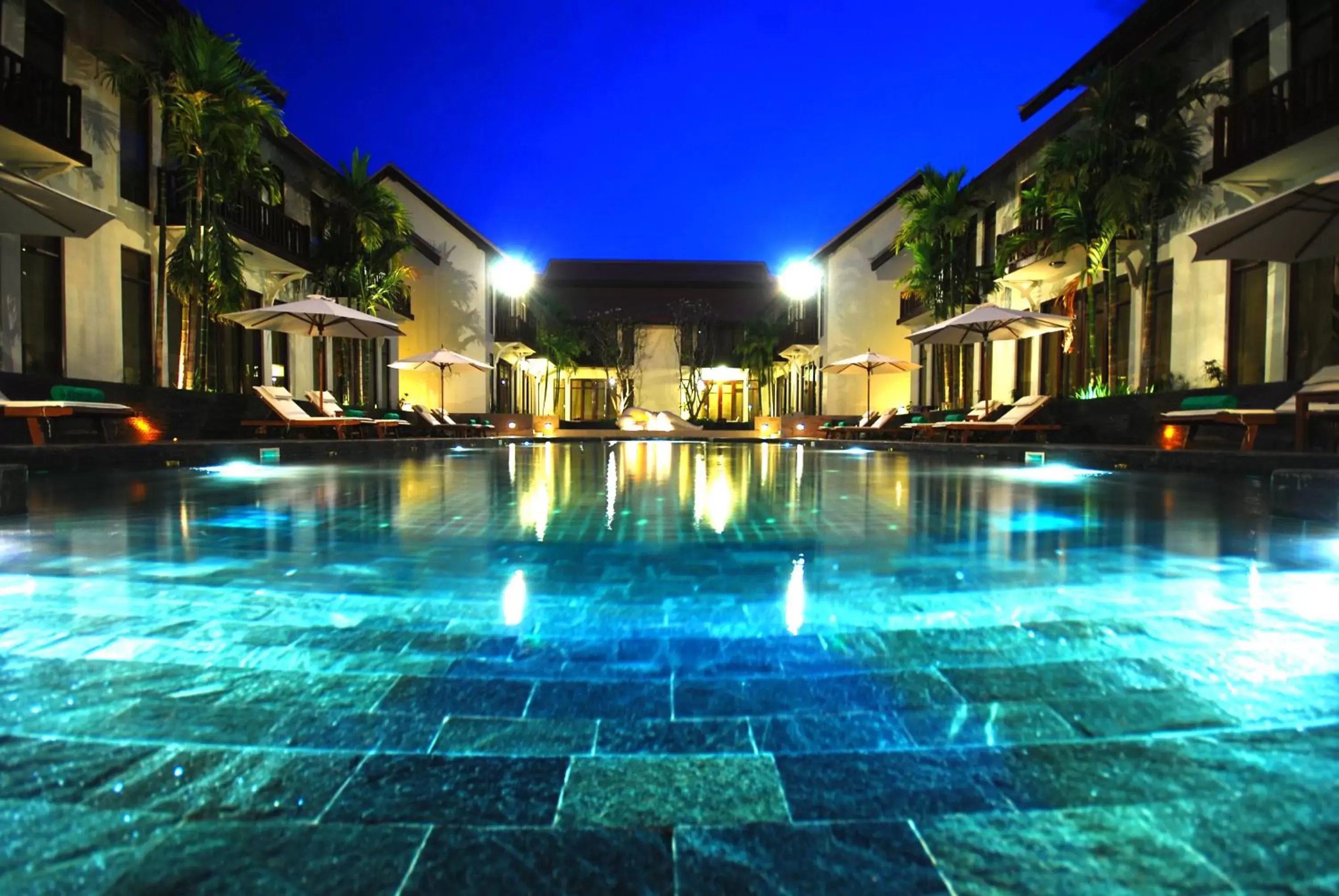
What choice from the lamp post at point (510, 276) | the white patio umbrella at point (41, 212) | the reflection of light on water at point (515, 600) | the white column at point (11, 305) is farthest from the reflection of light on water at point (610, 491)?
the lamp post at point (510, 276)

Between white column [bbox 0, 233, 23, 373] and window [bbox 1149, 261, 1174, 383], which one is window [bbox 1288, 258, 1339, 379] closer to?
window [bbox 1149, 261, 1174, 383]

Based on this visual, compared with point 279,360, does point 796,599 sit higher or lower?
lower

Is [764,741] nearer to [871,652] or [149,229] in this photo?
[871,652]

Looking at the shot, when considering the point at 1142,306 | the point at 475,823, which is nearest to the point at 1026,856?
the point at 475,823

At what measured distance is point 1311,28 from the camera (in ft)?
33.1

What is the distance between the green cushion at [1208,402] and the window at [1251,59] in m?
5.04

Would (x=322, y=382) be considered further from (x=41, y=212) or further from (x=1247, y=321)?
(x=1247, y=321)

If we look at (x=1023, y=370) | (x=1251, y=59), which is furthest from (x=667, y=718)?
(x=1023, y=370)

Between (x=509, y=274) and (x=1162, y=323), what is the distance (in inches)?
830

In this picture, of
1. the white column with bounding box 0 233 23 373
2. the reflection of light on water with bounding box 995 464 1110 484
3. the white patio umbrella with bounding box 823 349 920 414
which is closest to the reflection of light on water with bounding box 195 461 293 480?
the white column with bounding box 0 233 23 373

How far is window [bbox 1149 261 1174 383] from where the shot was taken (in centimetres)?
1275

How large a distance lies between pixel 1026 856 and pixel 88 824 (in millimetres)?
1294

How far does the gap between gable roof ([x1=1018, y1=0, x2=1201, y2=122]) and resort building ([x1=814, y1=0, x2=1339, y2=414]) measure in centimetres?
3

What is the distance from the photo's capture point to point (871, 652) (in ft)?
6.00
